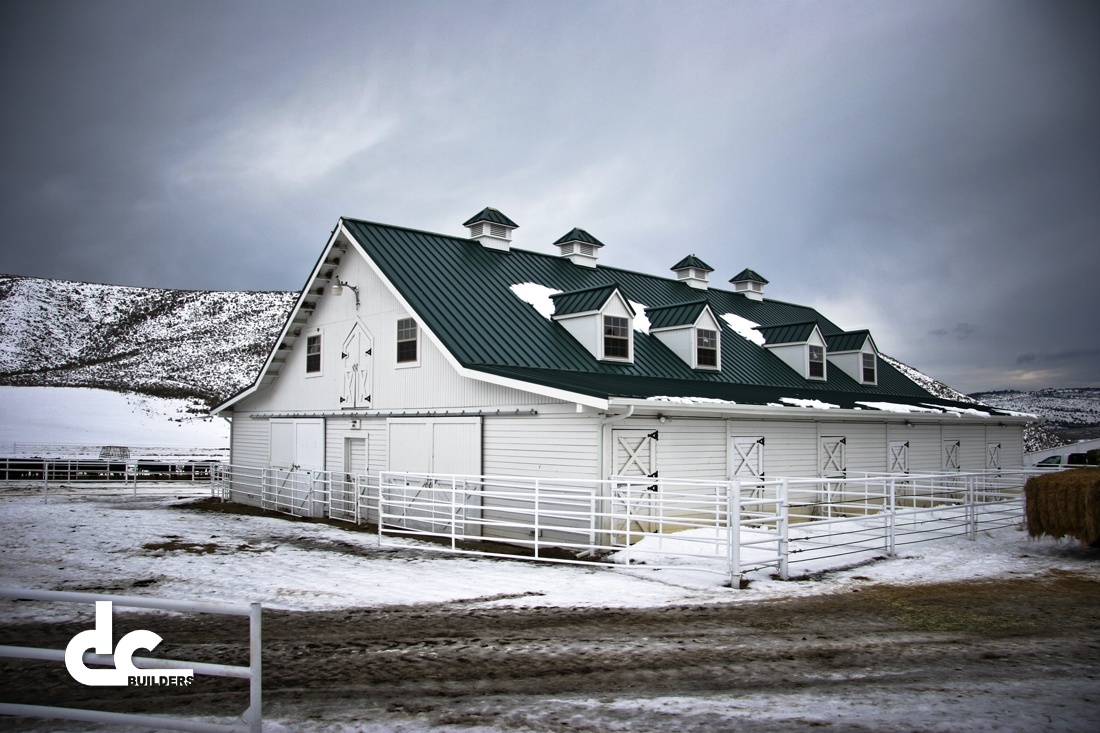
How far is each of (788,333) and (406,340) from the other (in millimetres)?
12912

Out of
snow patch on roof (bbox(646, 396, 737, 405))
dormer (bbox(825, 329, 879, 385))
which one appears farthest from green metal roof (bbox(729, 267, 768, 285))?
snow patch on roof (bbox(646, 396, 737, 405))

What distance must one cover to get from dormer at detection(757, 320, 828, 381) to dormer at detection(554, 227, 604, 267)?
633 centimetres

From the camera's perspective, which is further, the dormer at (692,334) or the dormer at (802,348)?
the dormer at (802,348)

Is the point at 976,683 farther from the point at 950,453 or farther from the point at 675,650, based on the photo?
the point at 950,453

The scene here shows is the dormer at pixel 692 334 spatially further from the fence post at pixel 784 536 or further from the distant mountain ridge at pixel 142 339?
the distant mountain ridge at pixel 142 339

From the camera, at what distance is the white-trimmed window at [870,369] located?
2792cm

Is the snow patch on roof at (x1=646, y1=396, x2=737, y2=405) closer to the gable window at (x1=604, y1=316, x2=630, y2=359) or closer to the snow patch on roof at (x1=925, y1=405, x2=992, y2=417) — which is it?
the gable window at (x1=604, y1=316, x2=630, y2=359)

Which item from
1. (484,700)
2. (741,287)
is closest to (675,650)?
(484,700)

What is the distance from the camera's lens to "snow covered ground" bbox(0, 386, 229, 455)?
49.4 metres

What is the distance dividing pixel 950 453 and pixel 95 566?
931 inches

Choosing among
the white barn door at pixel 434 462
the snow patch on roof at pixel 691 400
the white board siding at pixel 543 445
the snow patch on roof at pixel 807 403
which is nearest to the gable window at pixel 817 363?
the snow patch on roof at pixel 807 403

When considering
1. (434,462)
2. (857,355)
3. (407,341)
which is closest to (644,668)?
(434,462)

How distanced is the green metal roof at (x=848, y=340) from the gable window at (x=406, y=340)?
1614 cm

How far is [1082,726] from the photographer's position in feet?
19.0
